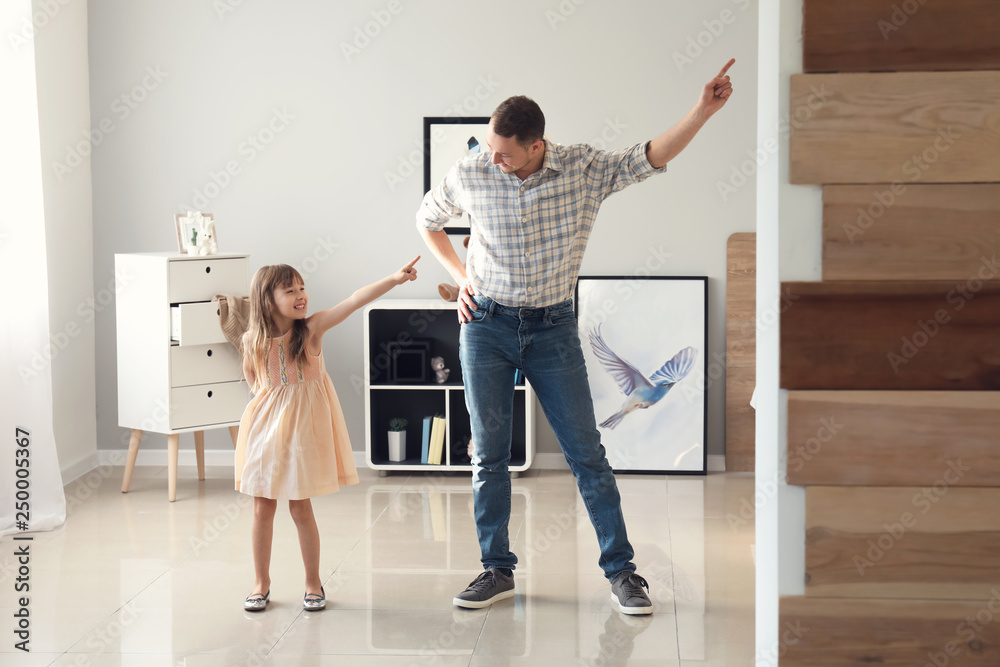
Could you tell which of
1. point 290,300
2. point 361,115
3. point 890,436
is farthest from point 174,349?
point 890,436

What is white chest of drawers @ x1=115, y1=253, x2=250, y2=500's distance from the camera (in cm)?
404

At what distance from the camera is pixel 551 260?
8.59 ft

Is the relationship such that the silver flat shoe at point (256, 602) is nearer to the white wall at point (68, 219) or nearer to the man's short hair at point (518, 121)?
the man's short hair at point (518, 121)

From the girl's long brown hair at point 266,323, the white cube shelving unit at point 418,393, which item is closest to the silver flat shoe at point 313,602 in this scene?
the girl's long brown hair at point 266,323

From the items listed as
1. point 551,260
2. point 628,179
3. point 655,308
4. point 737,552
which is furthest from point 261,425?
point 655,308

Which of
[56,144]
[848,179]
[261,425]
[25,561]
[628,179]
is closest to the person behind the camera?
[848,179]

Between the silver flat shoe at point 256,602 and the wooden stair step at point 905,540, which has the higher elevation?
the wooden stair step at point 905,540

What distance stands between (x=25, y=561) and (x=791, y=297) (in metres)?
2.83

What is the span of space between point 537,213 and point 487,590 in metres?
1.11

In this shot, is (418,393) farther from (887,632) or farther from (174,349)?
(887,632)

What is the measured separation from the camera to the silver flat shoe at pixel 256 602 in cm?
280

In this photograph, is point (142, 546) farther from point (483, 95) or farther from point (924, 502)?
point (924, 502)

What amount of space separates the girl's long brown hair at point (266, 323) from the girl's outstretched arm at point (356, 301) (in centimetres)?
3

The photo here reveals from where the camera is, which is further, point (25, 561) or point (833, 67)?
point (25, 561)
